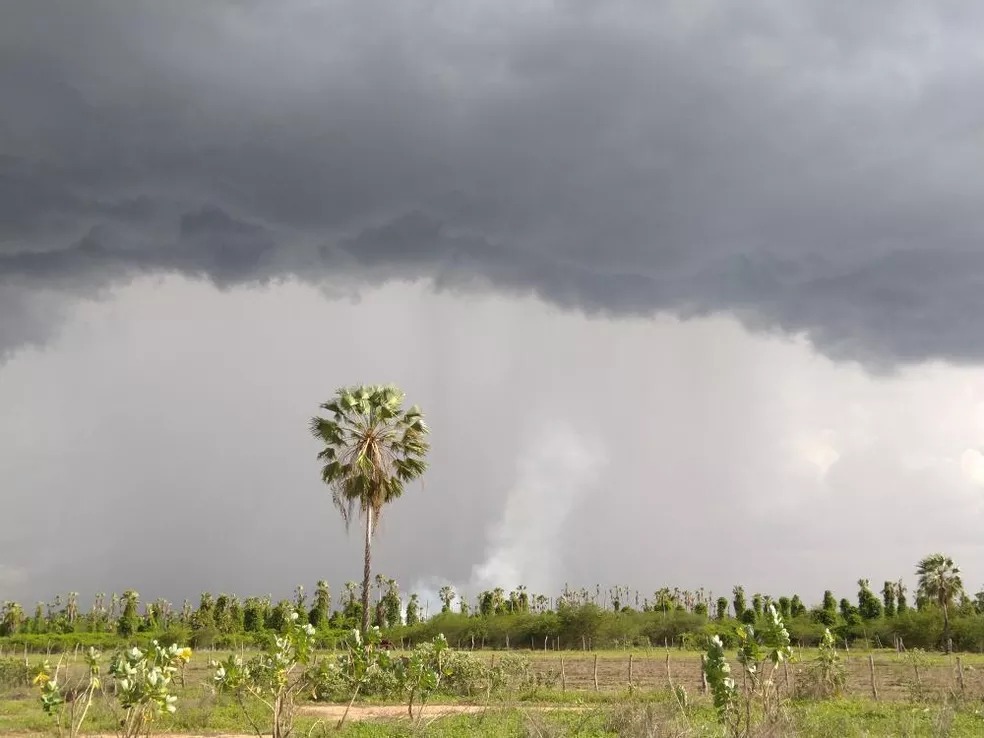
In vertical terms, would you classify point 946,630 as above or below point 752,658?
below

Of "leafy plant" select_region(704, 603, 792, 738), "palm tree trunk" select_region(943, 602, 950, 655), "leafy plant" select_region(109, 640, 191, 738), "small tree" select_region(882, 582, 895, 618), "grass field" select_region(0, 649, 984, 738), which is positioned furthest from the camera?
"small tree" select_region(882, 582, 895, 618)

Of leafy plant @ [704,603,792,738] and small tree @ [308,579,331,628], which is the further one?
small tree @ [308,579,331,628]

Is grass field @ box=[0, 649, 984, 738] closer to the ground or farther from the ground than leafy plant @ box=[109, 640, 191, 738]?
closer to the ground

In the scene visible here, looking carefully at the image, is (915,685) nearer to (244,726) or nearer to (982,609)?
(244,726)

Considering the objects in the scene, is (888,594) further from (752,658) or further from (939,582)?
(752,658)

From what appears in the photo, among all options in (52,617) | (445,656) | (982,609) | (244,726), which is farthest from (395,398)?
(52,617)

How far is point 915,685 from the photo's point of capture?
27.4m

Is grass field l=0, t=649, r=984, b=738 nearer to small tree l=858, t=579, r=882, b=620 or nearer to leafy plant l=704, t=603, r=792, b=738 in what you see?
leafy plant l=704, t=603, r=792, b=738

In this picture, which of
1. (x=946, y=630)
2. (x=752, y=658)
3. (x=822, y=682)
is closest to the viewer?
(x=752, y=658)

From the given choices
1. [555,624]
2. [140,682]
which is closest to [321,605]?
[555,624]

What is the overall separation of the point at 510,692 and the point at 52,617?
11615 cm

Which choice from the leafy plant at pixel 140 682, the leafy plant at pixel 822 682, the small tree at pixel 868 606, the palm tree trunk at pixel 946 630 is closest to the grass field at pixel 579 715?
the leafy plant at pixel 822 682

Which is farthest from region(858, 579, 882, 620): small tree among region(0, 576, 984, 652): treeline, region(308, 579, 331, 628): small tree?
region(308, 579, 331, 628): small tree

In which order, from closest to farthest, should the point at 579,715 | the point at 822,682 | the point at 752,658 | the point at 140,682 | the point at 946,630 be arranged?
the point at 140,682, the point at 752,658, the point at 579,715, the point at 822,682, the point at 946,630
